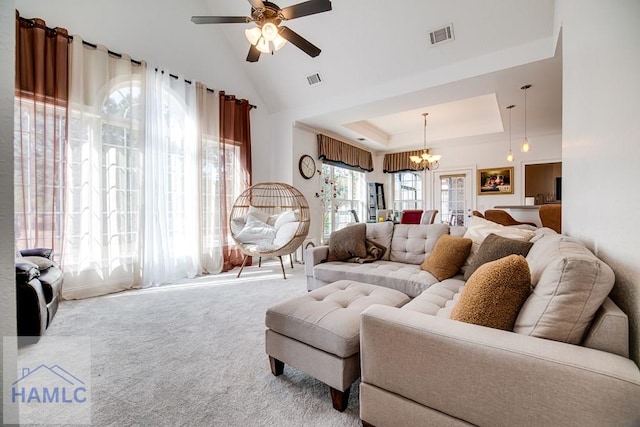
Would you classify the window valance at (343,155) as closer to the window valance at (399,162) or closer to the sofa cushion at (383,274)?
the window valance at (399,162)

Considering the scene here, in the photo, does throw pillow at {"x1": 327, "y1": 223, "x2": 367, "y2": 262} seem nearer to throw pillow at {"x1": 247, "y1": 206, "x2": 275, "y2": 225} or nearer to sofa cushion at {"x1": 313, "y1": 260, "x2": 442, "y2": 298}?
sofa cushion at {"x1": 313, "y1": 260, "x2": 442, "y2": 298}

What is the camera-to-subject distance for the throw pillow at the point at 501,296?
943 millimetres

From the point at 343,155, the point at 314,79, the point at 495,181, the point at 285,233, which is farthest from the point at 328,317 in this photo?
the point at 495,181

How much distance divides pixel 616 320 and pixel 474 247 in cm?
154

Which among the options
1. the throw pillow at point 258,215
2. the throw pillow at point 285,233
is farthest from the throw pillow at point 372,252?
the throw pillow at point 258,215

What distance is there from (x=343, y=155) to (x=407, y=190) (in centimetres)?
244

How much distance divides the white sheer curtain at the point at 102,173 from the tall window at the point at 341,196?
3424 millimetres

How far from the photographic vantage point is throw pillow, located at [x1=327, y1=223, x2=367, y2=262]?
2844 mm

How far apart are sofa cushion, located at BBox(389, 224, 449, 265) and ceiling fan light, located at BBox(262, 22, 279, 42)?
7.18 feet

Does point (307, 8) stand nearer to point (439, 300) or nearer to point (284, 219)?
point (439, 300)

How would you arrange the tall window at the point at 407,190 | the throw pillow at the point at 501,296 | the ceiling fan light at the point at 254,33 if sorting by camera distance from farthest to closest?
the tall window at the point at 407,190 < the ceiling fan light at the point at 254,33 < the throw pillow at the point at 501,296

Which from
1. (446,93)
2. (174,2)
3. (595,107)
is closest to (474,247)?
(595,107)

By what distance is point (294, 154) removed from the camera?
492 cm

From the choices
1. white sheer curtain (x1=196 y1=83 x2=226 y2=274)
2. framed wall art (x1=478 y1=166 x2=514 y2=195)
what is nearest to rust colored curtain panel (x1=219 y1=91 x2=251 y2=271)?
white sheer curtain (x1=196 y1=83 x2=226 y2=274)
